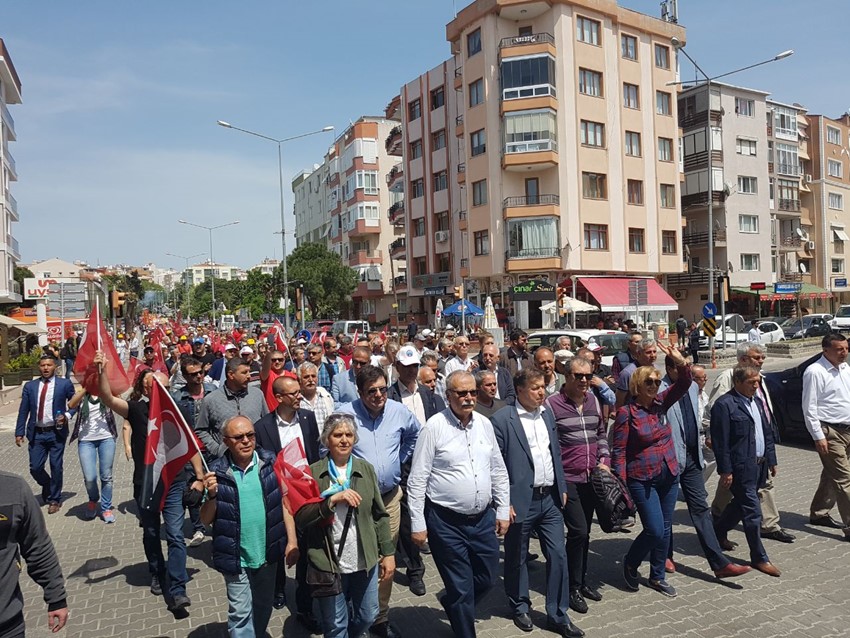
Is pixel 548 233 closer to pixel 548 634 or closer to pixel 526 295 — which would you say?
pixel 526 295

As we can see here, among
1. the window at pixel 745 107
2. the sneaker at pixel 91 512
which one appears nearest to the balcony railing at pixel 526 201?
the window at pixel 745 107

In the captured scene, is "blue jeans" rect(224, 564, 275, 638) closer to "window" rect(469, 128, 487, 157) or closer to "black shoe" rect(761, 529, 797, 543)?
"black shoe" rect(761, 529, 797, 543)

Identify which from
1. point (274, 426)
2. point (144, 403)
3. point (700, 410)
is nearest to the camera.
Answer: point (274, 426)

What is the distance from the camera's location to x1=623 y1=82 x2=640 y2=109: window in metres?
41.3

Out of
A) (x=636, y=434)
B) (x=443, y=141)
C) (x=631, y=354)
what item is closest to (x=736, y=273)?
(x=443, y=141)

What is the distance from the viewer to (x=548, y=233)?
127 ft

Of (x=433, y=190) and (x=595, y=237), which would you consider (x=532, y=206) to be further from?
(x=433, y=190)

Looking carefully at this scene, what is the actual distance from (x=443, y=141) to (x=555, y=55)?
10.6 meters

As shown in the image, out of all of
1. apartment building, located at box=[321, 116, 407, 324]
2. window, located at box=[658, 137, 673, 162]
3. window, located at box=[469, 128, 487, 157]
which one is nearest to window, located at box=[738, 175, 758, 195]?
window, located at box=[658, 137, 673, 162]

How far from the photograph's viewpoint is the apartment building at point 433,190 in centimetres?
4541

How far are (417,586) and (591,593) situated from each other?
1.39 metres

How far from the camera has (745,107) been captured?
51.8 m

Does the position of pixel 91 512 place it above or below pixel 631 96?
below

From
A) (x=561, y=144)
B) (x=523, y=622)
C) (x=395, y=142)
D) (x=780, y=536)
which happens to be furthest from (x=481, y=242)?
(x=523, y=622)
